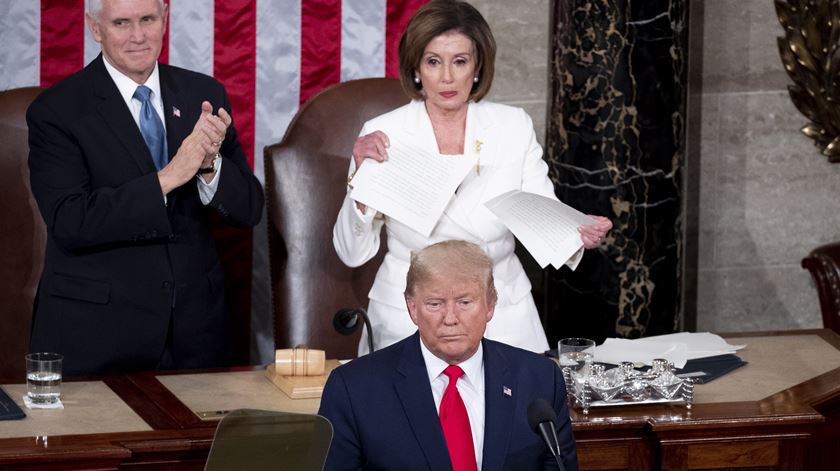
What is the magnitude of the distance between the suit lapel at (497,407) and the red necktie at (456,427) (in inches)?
1.6

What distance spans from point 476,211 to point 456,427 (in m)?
1.19

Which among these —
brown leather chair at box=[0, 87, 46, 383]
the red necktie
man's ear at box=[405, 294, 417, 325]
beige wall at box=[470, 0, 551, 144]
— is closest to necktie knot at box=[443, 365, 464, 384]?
the red necktie

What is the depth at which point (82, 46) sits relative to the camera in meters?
5.73

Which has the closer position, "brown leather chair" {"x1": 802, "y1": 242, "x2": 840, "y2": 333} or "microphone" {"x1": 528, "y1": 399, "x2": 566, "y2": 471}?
"microphone" {"x1": 528, "y1": 399, "x2": 566, "y2": 471}

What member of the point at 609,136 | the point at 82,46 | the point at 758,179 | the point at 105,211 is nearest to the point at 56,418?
the point at 105,211

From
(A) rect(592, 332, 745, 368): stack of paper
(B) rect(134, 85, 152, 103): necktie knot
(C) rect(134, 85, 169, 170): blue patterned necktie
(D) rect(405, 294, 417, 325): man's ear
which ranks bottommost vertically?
(A) rect(592, 332, 745, 368): stack of paper

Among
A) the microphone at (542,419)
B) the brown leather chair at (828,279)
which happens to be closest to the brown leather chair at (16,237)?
the microphone at (542,419)

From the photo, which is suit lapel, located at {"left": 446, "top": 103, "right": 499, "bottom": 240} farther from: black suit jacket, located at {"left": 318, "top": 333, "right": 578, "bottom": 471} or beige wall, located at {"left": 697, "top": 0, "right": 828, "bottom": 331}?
beige wall, located at {"left": 697, "top": 0, "right": 828, "bottom": 331}

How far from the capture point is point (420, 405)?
11.2 ft

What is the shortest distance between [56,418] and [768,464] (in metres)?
1.98

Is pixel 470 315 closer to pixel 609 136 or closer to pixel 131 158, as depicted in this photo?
pixel 131 158

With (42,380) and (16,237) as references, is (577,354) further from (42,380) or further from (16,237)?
(16,237)

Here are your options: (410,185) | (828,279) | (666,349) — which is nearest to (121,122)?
(410,185)

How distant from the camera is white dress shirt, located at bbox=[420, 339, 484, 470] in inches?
136
